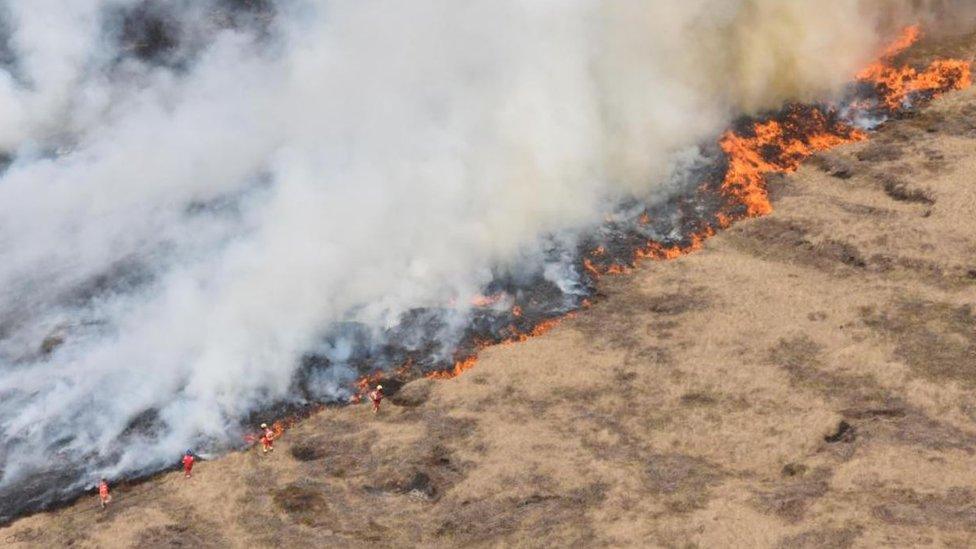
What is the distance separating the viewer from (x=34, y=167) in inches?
1029

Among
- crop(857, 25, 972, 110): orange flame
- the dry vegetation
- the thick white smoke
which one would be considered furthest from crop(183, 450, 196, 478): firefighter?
crop(857, 25, 972, 110): orange flame

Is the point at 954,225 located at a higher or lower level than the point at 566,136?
lower

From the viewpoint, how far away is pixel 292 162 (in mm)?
25406

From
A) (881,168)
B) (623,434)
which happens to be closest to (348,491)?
(623,434)

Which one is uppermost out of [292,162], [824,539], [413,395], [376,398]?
[292,162]

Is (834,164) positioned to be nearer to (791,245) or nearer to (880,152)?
(880,152)

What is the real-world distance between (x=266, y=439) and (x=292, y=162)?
9574mm

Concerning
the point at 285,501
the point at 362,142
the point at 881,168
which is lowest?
the point at 285,501

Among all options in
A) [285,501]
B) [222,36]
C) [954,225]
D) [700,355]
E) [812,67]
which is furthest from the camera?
[222,36]

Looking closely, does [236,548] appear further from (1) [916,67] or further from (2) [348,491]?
(1) [916,67]

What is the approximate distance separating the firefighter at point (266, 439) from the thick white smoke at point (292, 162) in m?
0.71

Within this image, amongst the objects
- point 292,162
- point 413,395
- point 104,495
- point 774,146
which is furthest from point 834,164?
point 104,495

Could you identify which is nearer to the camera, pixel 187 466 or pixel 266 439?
pixel 187 466

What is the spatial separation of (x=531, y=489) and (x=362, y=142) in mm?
12588
